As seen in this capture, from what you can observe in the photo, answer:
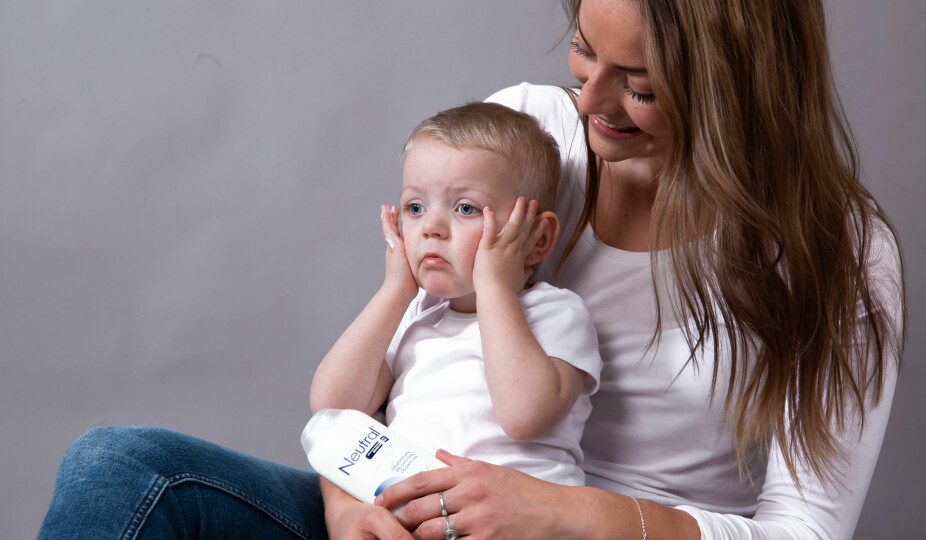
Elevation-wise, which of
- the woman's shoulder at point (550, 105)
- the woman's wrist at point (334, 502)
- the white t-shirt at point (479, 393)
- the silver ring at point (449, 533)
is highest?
the woman's shoulder at point (550, 105)

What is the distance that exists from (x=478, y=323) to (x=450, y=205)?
0.17 meters

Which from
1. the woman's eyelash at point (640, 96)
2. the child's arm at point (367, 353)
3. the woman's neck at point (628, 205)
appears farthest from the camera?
the woman's neck at point (628, 205)

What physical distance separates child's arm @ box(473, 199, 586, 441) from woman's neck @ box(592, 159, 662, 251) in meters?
0.19

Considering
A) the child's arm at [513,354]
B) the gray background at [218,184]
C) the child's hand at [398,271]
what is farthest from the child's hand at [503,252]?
the gray background at [218,184]

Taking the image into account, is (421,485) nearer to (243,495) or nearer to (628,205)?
(243,495)

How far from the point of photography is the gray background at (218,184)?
214 cm

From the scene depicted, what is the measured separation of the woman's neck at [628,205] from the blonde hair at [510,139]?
10 centimetres

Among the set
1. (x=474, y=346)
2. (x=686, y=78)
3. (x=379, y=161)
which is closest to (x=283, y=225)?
(x=379, y=161)

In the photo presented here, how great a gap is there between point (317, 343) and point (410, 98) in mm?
658

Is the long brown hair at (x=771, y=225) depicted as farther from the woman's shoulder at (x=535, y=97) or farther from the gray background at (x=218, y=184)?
the gray background at (x=218, y=184)

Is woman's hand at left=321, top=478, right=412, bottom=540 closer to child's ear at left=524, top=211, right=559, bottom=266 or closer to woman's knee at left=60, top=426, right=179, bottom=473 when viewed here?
woman's knee at left=60, top=426, right=179, bottom=473

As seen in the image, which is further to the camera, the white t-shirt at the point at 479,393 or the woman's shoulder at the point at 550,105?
the woman's shoulder at the point at 550,105

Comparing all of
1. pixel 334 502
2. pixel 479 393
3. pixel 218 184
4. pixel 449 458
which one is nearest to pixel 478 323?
pixel 479 393

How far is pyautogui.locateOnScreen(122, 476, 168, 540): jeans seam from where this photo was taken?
1.09 metres
